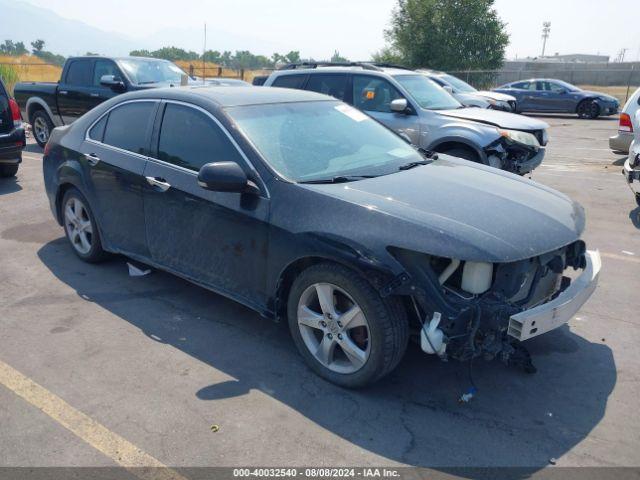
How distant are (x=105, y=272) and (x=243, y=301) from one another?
199 cm

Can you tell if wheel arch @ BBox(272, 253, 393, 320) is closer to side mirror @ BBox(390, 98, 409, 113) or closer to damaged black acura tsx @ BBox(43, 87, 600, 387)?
damaged black acura tsx @ BBox(43, 87, 600, 387)

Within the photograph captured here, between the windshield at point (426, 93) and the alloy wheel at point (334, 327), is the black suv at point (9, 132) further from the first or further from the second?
the alloy wheel at point (334, 327)

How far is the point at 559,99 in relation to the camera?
74.7 ft

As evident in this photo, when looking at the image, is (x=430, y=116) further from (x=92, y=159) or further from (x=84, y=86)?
(x=84, y=86)

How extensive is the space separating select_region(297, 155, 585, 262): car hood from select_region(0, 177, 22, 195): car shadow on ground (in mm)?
6546

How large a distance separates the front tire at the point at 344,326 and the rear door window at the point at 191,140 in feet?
3.46

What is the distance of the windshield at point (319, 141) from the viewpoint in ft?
13.1

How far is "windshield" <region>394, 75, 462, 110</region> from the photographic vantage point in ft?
29.1

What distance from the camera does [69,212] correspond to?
563 cm

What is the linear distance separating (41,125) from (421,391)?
1149 cm

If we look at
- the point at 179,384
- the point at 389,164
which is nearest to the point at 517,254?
the point at 389,164

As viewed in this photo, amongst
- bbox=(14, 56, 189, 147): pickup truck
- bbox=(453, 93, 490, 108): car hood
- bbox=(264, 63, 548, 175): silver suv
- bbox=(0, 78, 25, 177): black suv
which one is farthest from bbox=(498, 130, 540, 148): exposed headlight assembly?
bbox=(0, 78, 25, 177): black suv

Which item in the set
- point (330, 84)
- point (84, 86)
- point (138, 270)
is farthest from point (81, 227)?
point (84, 86)

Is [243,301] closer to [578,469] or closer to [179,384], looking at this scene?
[179,384]
